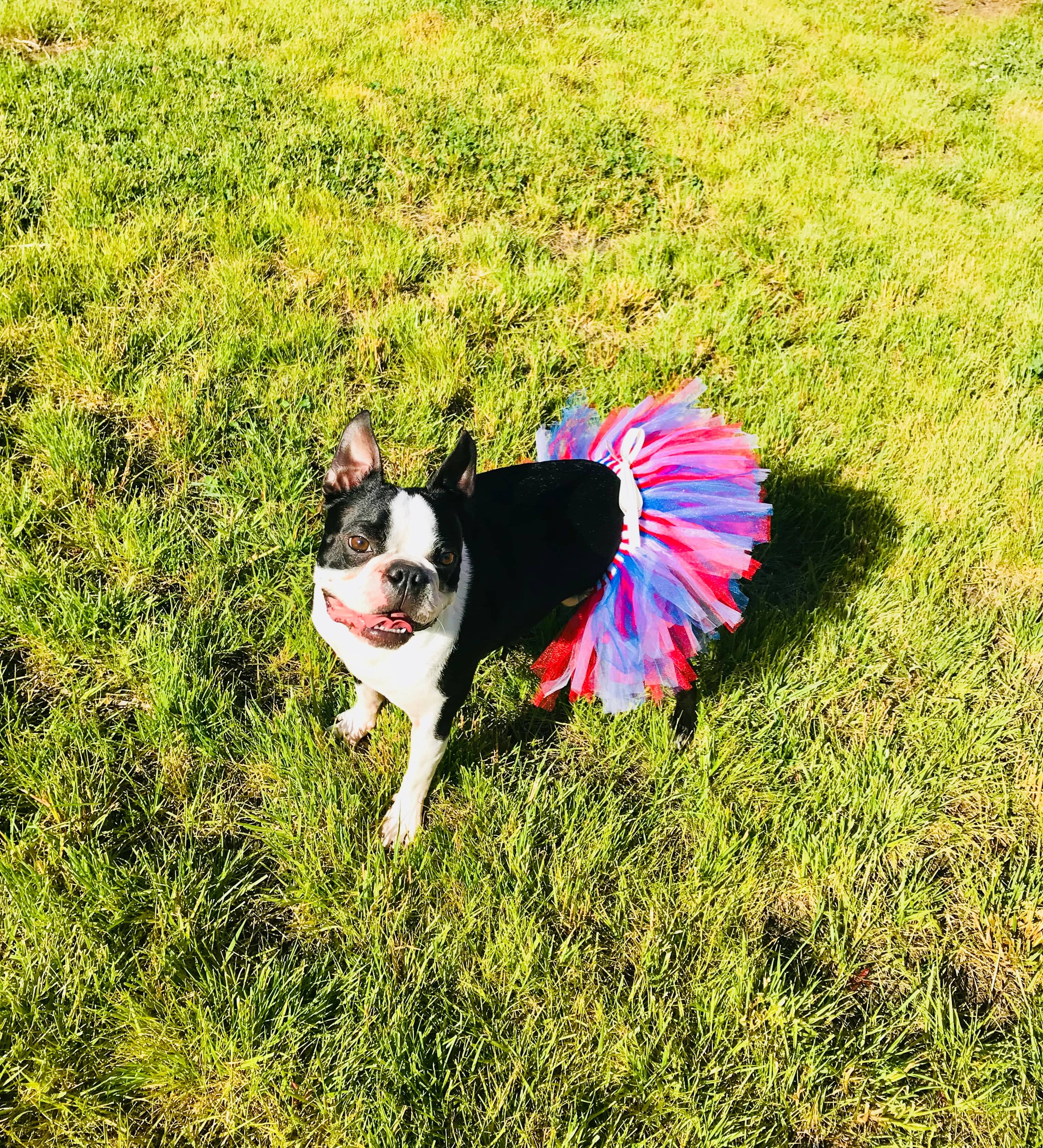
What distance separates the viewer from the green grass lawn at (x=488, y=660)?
2.00 metres

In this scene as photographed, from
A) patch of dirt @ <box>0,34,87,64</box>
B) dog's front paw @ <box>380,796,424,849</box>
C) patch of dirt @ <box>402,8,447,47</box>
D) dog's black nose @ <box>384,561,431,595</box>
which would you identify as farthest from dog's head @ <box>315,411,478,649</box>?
patch of dirt @ <box>402,8,447,47</box>

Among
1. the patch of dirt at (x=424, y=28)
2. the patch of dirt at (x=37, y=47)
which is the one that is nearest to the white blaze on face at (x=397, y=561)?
the patch of dirt at (x=37, y=47)

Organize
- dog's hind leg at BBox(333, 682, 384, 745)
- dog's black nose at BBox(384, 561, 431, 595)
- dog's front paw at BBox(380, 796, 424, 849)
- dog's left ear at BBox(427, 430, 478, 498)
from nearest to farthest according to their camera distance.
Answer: dog's black nose at BBox(384, 561, 431, 595)
dog's left ear at BBox(427, 430, 478, 498)
dog's front paw at BBox(380, 796, 424, 849)
dog's hind leg at BBox(333, 682, 384, 745)

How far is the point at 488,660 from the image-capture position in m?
2.96

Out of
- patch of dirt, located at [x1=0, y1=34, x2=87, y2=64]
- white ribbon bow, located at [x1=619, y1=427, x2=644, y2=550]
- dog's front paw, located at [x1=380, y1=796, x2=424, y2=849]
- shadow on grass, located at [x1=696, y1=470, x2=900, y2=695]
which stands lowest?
dog's front paw, located at [x1=380, y1=796, x2=424, y2=849]

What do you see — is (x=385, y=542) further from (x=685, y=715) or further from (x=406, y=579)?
(x=685, y=715)

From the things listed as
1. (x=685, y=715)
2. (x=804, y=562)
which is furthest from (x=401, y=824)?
(x=804, y=562)

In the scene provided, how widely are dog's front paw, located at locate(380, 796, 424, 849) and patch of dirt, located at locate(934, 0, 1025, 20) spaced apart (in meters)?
11.2

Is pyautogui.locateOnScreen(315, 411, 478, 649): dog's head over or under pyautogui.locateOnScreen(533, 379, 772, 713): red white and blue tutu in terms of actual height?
over

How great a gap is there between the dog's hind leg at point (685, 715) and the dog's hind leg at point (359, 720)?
1103 mm

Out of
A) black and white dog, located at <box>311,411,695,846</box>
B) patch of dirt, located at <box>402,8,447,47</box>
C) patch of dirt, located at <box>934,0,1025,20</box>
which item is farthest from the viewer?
patch of dirt, located at <box>934,0,1025,20</box>

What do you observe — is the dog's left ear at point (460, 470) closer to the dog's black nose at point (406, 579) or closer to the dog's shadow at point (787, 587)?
the dog's black nose at point (406, 579)

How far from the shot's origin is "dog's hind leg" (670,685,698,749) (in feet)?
9.36

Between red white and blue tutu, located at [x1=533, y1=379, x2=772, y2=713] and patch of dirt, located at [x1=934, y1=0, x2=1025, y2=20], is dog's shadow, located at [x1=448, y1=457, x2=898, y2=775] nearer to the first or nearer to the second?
red white and blue tutu, located at [x1=533, y1=379, x2=772, y2=713]
